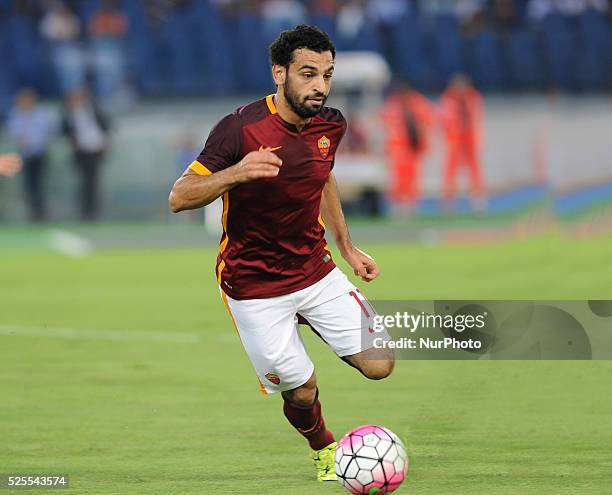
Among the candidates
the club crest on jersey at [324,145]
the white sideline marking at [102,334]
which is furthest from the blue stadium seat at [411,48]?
the club crest on jersey at [324,145]

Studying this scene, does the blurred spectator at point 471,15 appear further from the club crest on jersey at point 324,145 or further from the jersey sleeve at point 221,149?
the jersey sleeve at point 221,149

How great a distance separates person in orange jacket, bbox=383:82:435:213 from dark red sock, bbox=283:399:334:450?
732 inches

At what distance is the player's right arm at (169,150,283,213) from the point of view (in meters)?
6.02

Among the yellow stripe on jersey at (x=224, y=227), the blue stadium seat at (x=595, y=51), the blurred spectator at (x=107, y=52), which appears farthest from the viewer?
the blue stadium seat at (x=595, y=51)

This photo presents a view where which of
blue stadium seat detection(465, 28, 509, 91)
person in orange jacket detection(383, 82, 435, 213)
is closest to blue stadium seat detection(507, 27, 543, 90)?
blue stadium seat detection(465, 28, 509, 91)

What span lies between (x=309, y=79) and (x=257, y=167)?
27.4 inches

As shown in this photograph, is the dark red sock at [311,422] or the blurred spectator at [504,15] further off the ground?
the dark red sock at [311,422]

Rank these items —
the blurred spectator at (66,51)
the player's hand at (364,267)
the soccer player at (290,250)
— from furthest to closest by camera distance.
Answer: the blurred spectator at (66,51), the player's hand at (364,267), the soccer player at (290,250)

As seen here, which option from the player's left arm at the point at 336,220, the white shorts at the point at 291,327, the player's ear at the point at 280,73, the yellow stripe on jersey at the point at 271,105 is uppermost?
the player's ear at the point at 280,73

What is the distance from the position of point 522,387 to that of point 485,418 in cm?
123

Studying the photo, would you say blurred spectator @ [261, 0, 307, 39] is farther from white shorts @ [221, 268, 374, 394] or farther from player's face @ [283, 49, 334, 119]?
player's face @ [283, 49, 334, 119]

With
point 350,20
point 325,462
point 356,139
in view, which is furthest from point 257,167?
point 350,20

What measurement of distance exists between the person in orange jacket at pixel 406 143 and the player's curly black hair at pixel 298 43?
18943 mm

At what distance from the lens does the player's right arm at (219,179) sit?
237 inches
